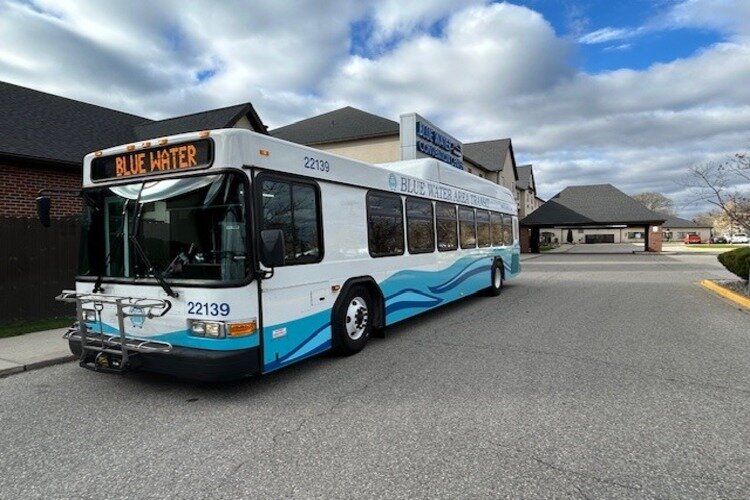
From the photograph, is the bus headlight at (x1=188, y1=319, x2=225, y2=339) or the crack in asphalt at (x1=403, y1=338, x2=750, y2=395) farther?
the crack in asphalt at (x1=403, y1=338, x2=750, y2=395)

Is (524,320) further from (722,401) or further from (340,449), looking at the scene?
(340,449)

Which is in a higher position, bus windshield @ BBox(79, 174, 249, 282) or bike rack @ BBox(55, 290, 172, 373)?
bus windshield @ BBox(79, 174, 249, 282)

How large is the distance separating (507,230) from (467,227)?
3837 mm

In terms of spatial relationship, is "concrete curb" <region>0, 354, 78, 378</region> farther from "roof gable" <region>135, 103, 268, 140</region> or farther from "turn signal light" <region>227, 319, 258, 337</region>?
"roof gable" <region>135, 103, 268, 140</region>

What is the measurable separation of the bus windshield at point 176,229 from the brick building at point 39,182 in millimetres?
4845

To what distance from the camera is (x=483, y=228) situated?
11.4 metres

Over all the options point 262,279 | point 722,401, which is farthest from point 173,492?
point 722,401

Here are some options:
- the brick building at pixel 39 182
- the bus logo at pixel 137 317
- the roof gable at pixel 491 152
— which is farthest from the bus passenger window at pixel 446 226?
the roof gable at pixel 491 152

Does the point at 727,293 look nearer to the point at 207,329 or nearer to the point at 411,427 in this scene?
the point at 411,427

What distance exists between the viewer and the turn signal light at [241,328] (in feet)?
14.2

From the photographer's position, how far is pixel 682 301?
36.2 feet

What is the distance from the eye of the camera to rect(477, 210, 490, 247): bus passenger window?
11102 mm

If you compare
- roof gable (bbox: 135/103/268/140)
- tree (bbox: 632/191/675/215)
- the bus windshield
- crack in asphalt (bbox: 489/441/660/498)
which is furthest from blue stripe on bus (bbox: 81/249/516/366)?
tree (bbox: 632/191/675/215)

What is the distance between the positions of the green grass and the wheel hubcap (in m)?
5.71
